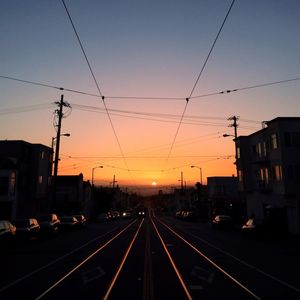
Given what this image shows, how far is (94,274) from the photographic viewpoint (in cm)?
1302

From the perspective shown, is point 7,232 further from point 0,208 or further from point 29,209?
point 29,209

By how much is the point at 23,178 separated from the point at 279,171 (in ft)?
97.8

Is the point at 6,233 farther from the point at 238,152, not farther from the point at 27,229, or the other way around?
the point at 238,152

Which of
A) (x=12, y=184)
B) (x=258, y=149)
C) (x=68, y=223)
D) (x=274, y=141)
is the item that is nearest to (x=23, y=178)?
(x=12, y=184)

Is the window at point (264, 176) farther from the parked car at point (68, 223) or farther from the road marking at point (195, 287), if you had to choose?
the road marking at point (195, 287)

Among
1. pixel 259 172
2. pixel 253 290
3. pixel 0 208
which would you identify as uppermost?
pixel 259 172

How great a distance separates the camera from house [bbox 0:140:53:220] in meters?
42.9

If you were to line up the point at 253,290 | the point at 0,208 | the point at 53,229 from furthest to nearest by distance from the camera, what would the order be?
the point at 0,208, the point at 53,229, the point at 253,290

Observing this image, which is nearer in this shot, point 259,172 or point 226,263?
point 226,263

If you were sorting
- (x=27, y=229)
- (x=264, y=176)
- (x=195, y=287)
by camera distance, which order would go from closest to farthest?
(x=195, y=287) < (x=27, y=229) < (x=264, y=176)

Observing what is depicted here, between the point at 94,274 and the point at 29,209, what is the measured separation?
38756 mm

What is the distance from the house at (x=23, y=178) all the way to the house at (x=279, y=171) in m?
26.1

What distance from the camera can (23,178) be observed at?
158ft

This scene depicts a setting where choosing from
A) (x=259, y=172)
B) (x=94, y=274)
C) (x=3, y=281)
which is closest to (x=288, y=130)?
(x=259, y=172)
